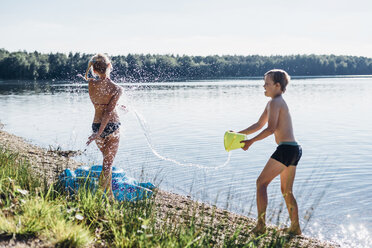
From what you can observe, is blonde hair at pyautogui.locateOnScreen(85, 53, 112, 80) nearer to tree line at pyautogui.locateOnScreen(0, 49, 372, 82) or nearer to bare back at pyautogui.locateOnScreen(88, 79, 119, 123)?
bare back at pyautogui.locateOnScreen(88, 79, 119, 123)

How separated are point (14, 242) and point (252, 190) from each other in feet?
19.1

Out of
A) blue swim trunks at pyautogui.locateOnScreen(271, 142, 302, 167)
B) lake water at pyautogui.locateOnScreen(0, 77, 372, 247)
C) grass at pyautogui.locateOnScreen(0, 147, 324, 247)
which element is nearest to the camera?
grass at pyautogui.locateOnScreen(0, 147, 324, 247)

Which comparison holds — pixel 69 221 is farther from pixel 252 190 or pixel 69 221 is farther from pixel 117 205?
pixel 252 190

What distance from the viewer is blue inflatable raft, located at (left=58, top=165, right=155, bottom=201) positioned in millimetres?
4875

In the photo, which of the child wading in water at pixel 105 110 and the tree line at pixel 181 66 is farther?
the tree line at pixel 181 66

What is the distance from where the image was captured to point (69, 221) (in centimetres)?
376

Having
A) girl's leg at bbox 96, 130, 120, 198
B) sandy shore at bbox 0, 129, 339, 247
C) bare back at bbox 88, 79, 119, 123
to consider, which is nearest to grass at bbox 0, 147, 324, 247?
sandy shore at bbox 0, 129, 339, 247

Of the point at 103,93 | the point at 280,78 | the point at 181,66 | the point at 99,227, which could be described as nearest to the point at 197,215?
the point at 99,227

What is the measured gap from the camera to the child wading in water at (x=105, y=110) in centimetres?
518

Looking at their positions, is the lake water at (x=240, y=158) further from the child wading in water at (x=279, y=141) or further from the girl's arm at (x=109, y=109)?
the girl's arm at (x=109, y=109)

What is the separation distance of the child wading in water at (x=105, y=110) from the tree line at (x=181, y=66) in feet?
204

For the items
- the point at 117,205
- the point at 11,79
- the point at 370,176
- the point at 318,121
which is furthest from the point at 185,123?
the point at 11,79

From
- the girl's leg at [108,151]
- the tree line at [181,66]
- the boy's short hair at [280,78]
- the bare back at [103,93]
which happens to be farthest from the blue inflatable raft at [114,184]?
the tree line at [181,66]

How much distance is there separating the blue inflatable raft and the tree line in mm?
61585
